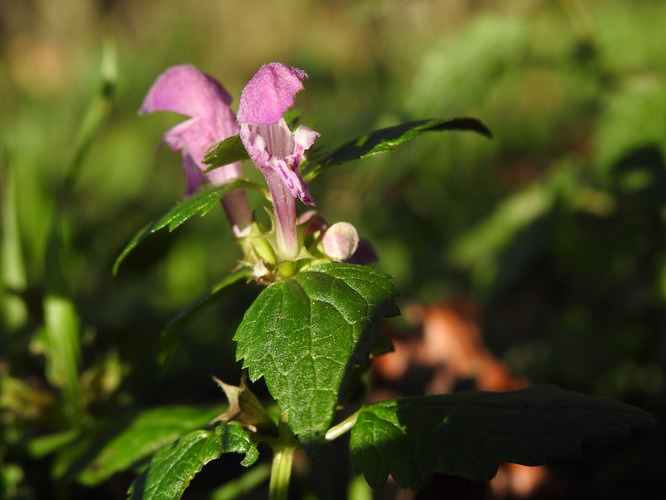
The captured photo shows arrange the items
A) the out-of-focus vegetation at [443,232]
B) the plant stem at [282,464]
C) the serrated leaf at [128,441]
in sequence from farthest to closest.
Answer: the out-of-focus vegetation at [443,232] < the serrated leaf at [128,441] < the plant stem at [282,464]

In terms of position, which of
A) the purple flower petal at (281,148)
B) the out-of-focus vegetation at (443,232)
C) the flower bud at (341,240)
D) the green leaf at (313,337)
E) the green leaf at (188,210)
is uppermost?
the purple flower petal at (281,148)

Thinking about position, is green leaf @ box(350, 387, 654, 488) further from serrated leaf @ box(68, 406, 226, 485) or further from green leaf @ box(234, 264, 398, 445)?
serrated leaf @ box(68, 406, 226, 485)

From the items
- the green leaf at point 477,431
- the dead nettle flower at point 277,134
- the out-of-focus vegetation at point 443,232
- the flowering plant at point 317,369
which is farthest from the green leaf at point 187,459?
the out-of-focus vegetation at point 443,232

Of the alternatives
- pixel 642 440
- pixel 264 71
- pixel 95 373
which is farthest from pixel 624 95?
pixel 95 373

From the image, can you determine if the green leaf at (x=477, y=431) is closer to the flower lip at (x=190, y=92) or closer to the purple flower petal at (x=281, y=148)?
the purple flower petal at (x=281, y=148)

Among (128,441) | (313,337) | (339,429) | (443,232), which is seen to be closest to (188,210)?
(313,337)

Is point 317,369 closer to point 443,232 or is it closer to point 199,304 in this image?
point 199,304

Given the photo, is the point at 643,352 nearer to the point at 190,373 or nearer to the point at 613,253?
the point at 613,253

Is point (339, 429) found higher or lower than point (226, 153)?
lower

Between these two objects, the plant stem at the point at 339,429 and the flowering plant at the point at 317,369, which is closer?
the flowering plant at the point at 317,369
